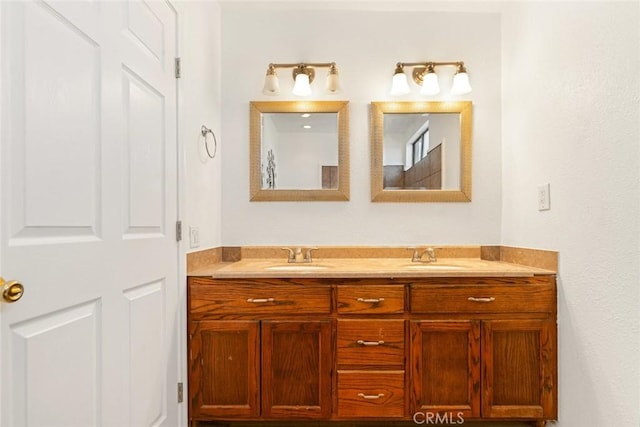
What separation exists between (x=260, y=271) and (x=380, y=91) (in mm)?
1338

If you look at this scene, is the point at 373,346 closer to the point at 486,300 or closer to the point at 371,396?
the point at 371,396

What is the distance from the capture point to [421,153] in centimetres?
217

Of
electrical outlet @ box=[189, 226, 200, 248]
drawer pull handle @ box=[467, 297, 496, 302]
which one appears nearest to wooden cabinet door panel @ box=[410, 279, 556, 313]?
drawer pull handle @ box=[467, 297, 496, 302]

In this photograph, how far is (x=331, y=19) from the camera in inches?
86.2

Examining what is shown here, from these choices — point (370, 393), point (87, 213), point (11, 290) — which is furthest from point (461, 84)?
point (11, 290)

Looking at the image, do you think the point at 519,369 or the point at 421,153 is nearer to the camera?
the point at 519,369

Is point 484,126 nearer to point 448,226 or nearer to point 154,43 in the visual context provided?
point 448,226

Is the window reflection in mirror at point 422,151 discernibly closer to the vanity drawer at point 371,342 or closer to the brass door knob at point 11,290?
the vanity drawer at point 371,342

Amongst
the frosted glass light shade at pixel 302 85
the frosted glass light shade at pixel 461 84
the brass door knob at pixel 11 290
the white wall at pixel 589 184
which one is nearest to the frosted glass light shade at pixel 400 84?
the frosted glass light shade at pixel 461 84

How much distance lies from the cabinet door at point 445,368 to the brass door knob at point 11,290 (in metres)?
1.44

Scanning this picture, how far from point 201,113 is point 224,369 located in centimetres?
131

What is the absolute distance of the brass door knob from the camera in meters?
0.78

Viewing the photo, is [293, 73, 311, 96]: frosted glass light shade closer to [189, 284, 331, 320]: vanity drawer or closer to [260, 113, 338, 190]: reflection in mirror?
[260, 113, 338, 190]: reflection in mirror

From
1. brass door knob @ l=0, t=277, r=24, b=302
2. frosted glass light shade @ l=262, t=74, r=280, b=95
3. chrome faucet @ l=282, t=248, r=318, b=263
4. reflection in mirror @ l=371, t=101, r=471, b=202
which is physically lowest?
chrome faucet @ l=282, t=248, r=318, b=263
